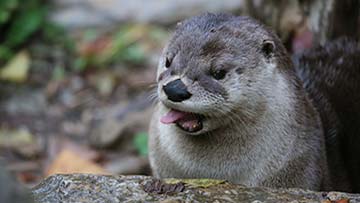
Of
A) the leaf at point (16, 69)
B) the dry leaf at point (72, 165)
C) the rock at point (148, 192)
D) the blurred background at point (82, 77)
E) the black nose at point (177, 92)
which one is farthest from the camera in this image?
the leaf at point (16, 69)

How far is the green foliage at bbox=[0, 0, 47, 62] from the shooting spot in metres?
7.05

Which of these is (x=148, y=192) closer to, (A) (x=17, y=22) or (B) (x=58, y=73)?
(B) (x=58, y=73)

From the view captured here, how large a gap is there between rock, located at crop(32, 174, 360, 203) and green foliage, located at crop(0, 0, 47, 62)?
4140mm

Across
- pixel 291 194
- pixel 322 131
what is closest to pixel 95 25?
pixel 322 131

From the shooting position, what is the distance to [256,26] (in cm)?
369

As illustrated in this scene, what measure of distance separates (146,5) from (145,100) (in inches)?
55.1

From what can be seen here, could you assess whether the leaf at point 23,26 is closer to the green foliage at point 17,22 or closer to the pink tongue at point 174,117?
the green foliage at point 17,22

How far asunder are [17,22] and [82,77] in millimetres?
750

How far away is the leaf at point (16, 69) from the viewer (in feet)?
22.6

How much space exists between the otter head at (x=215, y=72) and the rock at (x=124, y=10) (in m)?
3.60

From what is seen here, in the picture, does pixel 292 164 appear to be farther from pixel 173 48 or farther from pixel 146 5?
pixel 146 5

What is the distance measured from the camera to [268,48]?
3633mm

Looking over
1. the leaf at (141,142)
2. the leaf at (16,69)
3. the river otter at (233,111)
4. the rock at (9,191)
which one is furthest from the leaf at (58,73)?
the rock at (9,191)

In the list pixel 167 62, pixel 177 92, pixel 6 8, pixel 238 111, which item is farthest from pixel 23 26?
pixel 177 92
